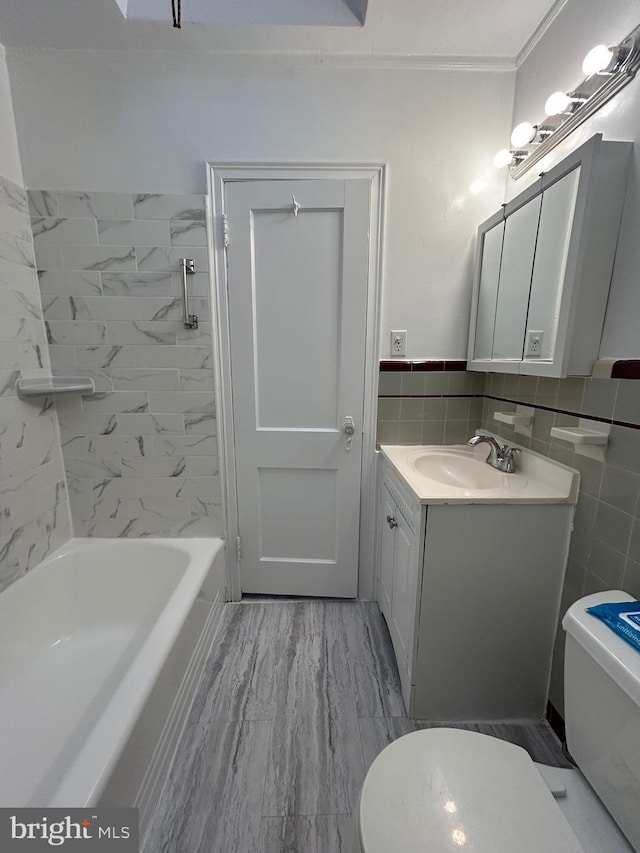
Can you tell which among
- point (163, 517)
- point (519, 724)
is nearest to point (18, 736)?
point (163, 517)

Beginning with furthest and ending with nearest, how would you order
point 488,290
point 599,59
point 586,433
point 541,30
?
point 488,290 < point 541,30 < point 586,433 < point 599,59

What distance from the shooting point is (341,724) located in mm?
1209

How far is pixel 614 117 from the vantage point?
0.97m

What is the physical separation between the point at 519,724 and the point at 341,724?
2.09 ft

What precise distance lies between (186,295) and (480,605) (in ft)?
5.54

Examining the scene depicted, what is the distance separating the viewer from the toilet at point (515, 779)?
23.4 inches

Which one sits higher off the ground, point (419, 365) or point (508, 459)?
point (419, 365)

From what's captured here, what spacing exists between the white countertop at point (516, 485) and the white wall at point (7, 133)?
1.98 m

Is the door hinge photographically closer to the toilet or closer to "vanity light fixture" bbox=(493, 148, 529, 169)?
"vanity light fixture" bbox=(493, 148, 529, 169)

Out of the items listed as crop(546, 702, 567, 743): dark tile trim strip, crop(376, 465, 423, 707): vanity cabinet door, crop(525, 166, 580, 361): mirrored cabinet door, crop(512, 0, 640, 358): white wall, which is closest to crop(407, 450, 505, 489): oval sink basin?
crop(376, 465, 423, 707): vanity cabinet door

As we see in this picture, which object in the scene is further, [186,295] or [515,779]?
[186,295]

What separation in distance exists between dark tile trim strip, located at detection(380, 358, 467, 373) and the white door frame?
7 centimetres

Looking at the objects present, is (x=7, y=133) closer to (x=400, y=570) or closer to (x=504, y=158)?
(x=504, y=158)

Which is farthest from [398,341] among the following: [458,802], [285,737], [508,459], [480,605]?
[285,737]
